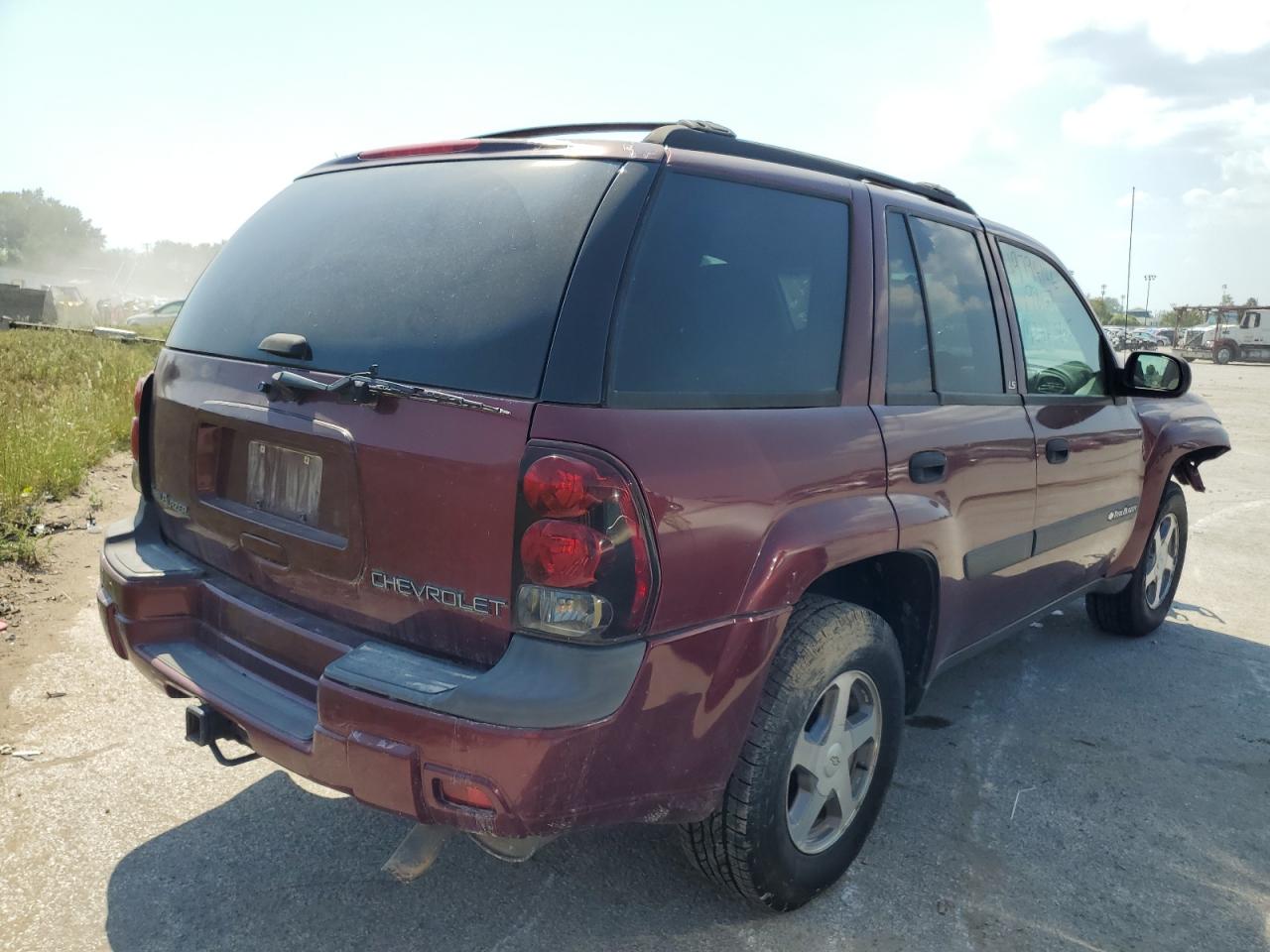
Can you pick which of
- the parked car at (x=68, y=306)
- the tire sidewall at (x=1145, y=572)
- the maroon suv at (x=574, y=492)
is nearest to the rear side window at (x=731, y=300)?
the maroon suv at (x=574, y=492)

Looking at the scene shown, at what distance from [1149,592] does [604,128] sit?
3.91 m

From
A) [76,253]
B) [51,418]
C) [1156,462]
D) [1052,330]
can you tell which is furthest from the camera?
[76,253]

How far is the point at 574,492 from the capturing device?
203 cm

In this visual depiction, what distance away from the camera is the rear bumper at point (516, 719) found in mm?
1990

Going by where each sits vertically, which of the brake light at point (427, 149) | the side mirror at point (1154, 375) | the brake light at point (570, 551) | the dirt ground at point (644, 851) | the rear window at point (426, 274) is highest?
the brake light at point (427, 149)

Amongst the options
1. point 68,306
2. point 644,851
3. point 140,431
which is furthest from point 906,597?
point 68,306

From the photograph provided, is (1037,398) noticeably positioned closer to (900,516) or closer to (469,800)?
(900,516)

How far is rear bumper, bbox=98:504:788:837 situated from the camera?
1990 millimetres

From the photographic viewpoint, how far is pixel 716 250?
243 centimetres

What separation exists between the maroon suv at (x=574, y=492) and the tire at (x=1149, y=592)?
85.7 inches

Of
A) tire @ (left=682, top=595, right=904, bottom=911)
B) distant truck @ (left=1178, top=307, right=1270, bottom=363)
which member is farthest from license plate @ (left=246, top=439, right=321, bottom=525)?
distant truck @ (left=1178, top=307, right=1270, bottom=363)

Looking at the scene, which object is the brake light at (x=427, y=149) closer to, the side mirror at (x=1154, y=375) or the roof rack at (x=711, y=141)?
the roof rack at (x=711, y=141)

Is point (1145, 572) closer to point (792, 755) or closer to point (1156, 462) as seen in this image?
point (1156, 462)

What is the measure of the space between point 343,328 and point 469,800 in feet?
3.72
